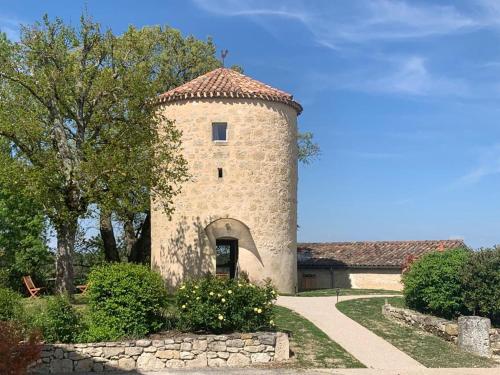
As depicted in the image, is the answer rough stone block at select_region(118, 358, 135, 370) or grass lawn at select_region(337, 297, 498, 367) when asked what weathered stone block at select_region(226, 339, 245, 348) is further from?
grass lawn at select_region(337, 297, 498, 367)

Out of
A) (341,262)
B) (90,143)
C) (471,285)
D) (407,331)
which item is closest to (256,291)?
(407,331)

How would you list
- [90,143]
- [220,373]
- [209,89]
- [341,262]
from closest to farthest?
[220,373]
[90,143]
[209,89]
[341,262]

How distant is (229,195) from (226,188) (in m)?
0.31

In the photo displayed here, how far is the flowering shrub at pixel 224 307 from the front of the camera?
13867 millimetres

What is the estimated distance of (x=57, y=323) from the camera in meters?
13.1

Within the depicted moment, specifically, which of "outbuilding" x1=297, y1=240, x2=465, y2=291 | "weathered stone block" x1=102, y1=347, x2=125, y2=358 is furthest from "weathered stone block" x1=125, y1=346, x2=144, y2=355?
"outbuilding" x1=297, y1=240, x2=465, y2=291

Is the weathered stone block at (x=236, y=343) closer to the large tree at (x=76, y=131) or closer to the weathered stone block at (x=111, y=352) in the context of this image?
the weathered stone block at (x=111, y=352)

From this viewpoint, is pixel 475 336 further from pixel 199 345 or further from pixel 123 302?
pixel 123 302

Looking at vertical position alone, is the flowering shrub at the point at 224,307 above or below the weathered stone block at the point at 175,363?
above

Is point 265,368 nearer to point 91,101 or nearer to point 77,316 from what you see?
point 77,316

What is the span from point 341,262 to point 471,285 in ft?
47.8

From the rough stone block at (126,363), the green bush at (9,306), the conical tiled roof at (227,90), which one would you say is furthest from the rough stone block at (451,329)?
the conical tiled roof at (227,90)

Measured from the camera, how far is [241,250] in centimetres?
2388

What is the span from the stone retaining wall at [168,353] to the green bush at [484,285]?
691 cm
